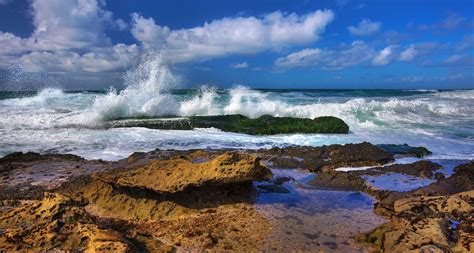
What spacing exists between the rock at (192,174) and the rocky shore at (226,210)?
12mm

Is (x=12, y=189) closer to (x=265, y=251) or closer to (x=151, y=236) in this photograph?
(x=151, y=236)

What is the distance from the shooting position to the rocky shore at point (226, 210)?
3.51 metres

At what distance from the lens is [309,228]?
4020 mm

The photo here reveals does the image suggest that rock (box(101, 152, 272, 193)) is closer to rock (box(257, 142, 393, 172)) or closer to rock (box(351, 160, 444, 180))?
rock (box(257, 142, 393, 172))

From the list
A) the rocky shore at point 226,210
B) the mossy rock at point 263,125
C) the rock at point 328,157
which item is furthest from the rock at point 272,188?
the mossy rock at point 263,125

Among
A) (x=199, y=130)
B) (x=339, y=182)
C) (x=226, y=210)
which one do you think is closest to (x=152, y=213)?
(x=226, y=210)

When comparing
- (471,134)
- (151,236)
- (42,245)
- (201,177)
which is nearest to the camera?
(42,245)

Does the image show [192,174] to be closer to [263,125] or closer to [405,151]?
[405,151]

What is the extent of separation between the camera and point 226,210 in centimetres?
439

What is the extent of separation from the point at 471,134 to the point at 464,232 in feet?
34.2

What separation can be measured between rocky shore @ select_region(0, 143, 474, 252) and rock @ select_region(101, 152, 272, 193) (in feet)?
0.04

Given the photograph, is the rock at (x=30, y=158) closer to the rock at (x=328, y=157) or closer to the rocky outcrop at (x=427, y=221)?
the rock at (x=328, y=157)

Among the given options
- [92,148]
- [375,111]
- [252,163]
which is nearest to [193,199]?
[252,163]

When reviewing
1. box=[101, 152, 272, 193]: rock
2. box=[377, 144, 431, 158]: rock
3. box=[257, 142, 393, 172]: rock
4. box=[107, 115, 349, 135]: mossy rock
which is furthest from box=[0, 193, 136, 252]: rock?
box=[107, 115, 349, 135]: mossy rock
